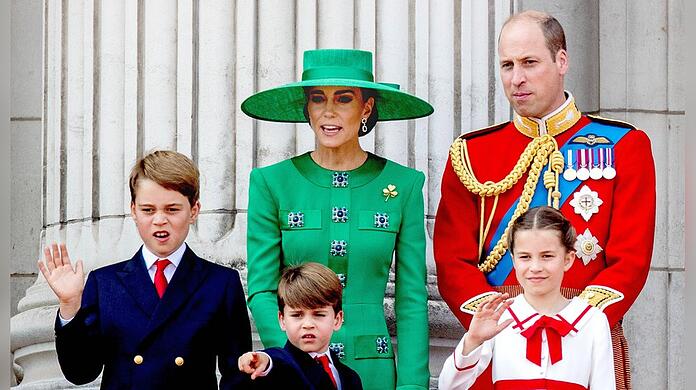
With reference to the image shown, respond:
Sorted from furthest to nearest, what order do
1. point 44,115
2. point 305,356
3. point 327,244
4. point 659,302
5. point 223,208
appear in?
point 659,302, point 44,115, point 223,208, point 327,244, point 305,356

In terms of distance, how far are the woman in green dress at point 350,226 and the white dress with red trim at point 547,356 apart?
0.36 m

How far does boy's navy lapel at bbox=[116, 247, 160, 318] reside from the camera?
532 cm

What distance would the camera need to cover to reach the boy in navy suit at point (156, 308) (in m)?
5.24

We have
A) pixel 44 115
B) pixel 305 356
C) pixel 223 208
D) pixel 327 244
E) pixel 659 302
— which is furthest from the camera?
pixel 659 302

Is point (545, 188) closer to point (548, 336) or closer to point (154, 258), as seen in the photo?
point (548, 336)

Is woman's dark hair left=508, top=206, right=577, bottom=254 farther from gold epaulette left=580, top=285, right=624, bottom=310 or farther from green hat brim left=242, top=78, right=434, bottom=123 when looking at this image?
green hat brim left=242, top=78, right=434, bottom=123

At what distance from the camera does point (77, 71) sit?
712cm

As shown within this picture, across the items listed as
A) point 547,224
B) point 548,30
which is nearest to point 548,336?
point 547,224

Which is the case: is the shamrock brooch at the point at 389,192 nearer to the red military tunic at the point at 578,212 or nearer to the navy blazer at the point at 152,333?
the red military tunic at the point at 578,212

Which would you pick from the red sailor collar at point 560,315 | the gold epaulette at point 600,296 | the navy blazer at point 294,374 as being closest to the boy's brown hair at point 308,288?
the navy blazer at point 294,374

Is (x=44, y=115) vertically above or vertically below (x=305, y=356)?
above

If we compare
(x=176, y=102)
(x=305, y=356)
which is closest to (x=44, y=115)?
(x=176, y=102)

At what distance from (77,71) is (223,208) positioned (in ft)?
3.08

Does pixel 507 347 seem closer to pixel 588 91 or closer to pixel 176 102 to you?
pixel 176 102
